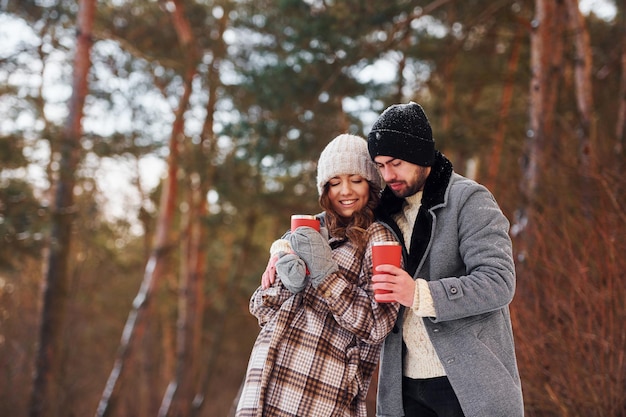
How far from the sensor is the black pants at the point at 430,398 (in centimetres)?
252

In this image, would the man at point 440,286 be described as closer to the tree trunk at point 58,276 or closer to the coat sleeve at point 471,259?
the coat sleeve at point 471,259

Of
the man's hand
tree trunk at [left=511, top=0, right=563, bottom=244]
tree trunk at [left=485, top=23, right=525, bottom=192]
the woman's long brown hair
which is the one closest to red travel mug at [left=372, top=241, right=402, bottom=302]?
the man's hand

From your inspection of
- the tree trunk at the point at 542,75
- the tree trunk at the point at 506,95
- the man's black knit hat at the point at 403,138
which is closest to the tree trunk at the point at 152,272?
the tree trunk at the point at 506,95

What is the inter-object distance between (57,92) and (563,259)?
37.5ft

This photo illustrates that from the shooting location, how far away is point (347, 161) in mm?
2945

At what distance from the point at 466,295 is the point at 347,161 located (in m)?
0.87

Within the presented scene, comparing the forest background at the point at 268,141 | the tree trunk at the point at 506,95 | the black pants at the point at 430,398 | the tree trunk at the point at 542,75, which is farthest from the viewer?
the tree trunk at the point at 506,95

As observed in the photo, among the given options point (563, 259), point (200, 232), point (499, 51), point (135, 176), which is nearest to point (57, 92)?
point (135, 176)

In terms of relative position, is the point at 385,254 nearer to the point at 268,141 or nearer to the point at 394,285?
the point at 394,285

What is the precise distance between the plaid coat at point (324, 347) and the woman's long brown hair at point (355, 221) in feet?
0.16

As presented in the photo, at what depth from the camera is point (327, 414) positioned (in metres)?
2.66

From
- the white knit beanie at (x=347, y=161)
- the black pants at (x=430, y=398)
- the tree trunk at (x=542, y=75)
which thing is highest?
the tree trunk at (x=542, y=75)

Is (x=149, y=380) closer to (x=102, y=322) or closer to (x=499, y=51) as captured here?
(x=102, y=322)

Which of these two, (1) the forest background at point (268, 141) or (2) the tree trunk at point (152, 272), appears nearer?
(1) the forest background at point (268, 141)
